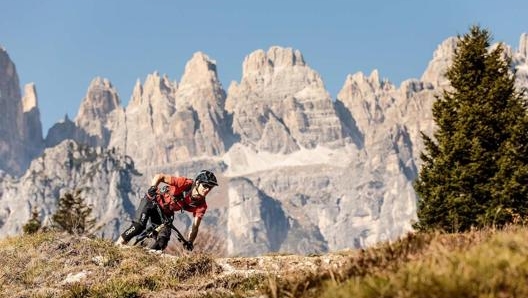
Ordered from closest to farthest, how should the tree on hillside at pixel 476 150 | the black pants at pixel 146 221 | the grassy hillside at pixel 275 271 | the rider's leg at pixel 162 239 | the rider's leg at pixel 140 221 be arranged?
the grassy hillside at pixel 275 271 → the rider's leg at pixel 162 239 → the black pants at pixel 146 221 → the rider's leg at pixel 140 221 → the tree on hillside at pixel 476 150

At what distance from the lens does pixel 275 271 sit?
1209 centimetres

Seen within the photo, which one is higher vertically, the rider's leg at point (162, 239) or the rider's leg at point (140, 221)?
the rider's leg at point (140, 221)

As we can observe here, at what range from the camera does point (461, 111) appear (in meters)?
27.2

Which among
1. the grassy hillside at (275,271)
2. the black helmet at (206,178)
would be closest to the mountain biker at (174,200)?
the black helmet at (206,178)

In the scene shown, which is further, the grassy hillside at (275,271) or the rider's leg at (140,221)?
the rider's leg at (140,221)

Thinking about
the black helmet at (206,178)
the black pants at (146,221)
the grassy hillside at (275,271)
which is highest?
the black helmet at (206,178)

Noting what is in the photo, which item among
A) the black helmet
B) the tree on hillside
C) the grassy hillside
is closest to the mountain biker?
the black helmet

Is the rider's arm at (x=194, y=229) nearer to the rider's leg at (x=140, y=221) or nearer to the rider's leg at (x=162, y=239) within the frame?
the rider's leg at (x=162, y=239)

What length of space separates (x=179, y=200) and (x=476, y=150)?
1497 cm

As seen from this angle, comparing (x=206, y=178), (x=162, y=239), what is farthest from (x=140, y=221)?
(x=206, y=178)

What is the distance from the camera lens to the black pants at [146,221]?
592 inches

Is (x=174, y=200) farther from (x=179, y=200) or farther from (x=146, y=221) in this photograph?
(x=146, y=221)

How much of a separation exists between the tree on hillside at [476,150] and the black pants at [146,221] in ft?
43.8

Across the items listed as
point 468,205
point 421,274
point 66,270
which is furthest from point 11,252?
point 468,205
